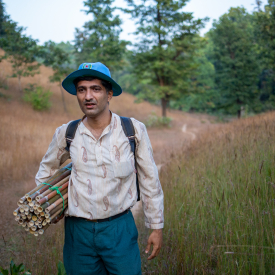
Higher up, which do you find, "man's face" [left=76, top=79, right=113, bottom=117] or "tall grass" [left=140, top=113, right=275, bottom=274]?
"man's face" [left=76, top=79, right=113, bottom=117]

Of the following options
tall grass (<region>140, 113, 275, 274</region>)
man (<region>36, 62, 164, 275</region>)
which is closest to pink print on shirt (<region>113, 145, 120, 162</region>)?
man (<region>36, 62, 164, 275</region>)

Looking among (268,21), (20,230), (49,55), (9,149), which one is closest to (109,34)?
(49,55)

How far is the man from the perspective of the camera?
193cm

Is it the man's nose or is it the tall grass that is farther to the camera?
the tall grass

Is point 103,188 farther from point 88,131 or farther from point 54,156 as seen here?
point 54,156

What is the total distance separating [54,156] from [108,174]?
1.97ft

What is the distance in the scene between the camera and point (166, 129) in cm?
2134

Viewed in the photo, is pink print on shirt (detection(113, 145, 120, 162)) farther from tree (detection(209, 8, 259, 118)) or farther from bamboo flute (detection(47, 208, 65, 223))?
tree (detection(209, 8, 259, 118))

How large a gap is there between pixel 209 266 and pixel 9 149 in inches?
276

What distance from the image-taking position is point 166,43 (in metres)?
20.8

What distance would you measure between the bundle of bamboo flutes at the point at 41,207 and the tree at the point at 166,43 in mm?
18812

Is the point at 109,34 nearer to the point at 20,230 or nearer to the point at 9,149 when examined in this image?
the point at 9,149

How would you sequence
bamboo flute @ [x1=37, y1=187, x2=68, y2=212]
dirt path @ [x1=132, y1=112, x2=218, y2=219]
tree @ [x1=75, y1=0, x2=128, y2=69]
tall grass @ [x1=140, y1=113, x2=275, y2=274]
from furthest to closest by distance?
tree @ [x1=75, y1=0, x2=128, y2=69], dirt path @ [x1=132, y1=112, x2=218, y2=219], tall grass @ [x1=140, y1=113, x2=275, y2=274], bamboo flute @ [x1=37, y1=187, x2=68, y2=212]

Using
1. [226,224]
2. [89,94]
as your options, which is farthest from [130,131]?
[226,224]
